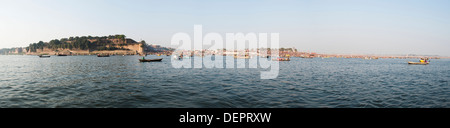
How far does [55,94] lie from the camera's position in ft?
48.7

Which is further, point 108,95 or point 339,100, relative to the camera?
point 108,95

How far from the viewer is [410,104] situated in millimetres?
13359
